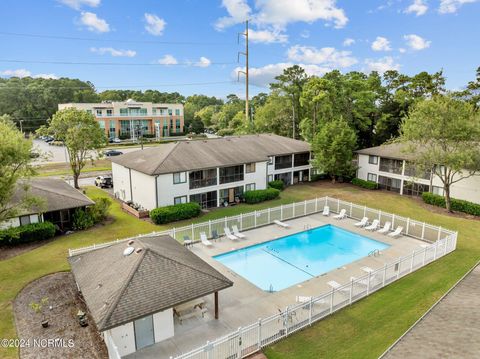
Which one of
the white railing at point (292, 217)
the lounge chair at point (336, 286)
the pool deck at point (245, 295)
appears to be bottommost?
the pool deck at point (245, 295)

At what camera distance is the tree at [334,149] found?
3859 centimetres

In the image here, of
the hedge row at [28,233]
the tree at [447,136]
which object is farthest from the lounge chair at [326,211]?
the hedge row at [28,233]

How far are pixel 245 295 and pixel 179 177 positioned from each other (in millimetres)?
14792

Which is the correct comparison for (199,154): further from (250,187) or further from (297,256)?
(297,256)

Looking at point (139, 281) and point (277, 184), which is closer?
point (139, 281)

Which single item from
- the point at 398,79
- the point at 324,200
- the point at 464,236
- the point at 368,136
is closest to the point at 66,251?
the point at 324,200

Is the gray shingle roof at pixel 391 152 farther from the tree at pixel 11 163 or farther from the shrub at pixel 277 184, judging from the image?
the tree at pixel 11 163

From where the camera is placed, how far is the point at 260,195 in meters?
33.0

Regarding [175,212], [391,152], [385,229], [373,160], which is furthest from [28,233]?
[391,152]

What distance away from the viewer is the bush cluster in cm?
2497

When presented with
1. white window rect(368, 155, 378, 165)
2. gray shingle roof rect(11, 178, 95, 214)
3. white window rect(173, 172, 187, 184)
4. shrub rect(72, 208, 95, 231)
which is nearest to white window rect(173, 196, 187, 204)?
white window rect(173, 172, 187, 184)

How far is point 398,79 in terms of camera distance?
53188mm

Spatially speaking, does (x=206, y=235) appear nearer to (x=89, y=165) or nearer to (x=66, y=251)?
(x=66, y=251)

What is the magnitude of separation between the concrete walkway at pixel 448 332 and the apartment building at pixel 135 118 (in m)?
76.1
